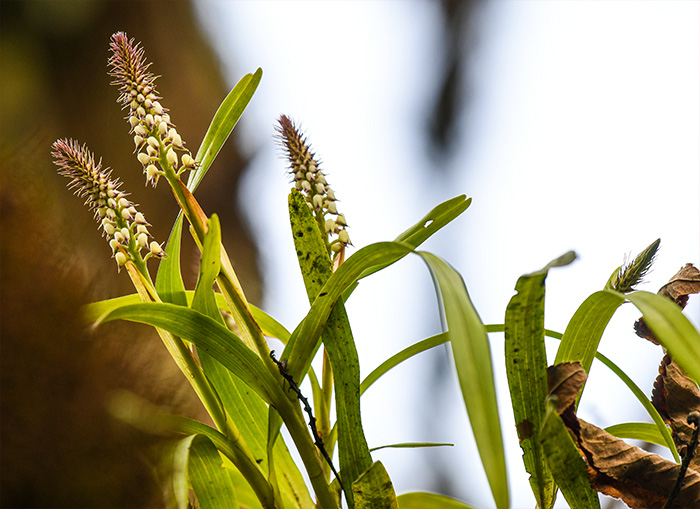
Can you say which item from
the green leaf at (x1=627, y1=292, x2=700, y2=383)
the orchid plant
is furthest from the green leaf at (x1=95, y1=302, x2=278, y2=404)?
the green leaf at (x1=627, y1=292, x2=700, y2=383)

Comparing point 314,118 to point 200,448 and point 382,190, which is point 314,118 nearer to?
point 382,190

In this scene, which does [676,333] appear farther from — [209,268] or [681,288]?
[209,268]

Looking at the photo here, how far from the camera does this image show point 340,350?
0.31 metres

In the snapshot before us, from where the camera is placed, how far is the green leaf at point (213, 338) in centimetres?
28

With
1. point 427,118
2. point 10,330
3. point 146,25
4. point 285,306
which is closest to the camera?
point 10,330

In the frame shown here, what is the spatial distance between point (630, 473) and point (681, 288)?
5.7 inches

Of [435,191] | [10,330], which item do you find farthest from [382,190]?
[10,330]

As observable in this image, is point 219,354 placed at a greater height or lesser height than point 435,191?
lesser

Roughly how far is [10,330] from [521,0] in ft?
3.94

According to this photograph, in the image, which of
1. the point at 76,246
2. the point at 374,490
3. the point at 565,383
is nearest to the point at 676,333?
the point at 565,383

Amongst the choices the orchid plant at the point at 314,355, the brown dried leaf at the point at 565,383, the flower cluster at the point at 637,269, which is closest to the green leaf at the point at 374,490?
the orchid plant at the point at 314,355

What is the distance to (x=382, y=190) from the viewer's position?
118cm

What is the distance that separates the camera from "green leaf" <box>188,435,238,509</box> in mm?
301

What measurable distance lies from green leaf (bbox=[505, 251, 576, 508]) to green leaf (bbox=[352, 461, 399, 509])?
3.6 inches
